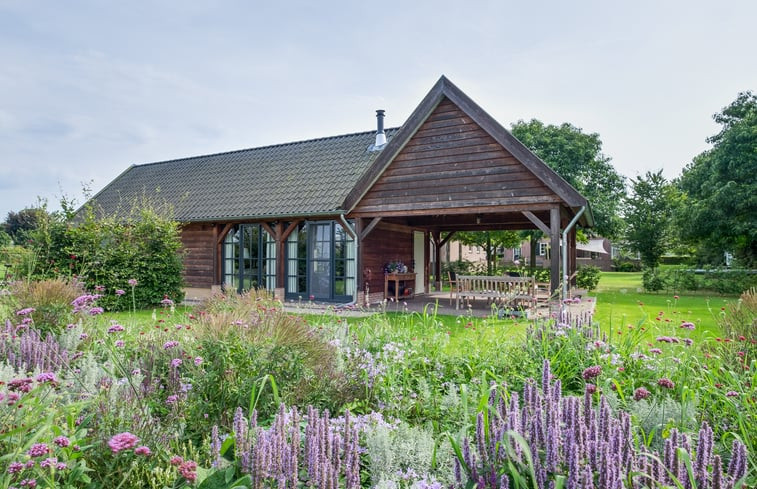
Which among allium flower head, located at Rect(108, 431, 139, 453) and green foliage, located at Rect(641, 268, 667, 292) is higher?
allium flower head, located at Rect(108, 431, 139, 453)

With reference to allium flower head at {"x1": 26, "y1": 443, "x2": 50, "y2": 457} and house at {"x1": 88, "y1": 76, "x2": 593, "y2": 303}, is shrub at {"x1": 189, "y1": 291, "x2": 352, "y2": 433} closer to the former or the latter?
allium flower head at {"x1": 26, "y1": 443, "x2": 50, "y2": 457}

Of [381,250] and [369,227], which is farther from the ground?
[369,227]

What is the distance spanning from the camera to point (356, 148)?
16422 mm

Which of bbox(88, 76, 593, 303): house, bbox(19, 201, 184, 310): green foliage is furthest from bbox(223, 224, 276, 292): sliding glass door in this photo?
bbox(19, 201, 184, 310): green foliage

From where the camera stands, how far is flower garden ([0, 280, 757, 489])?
183cm

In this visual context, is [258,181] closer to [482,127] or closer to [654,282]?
[482,127]

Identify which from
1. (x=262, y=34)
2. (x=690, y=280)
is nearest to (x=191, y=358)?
(x=262, y=34)

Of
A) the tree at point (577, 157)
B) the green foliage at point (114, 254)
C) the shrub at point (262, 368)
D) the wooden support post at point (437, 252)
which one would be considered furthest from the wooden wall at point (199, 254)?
the tree at point (577, 157)

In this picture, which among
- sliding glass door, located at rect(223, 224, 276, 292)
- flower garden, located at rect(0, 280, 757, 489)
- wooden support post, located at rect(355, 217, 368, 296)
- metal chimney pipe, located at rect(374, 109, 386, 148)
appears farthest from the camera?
metal chimney pipe, located at rect(374, 109, 386, 148)

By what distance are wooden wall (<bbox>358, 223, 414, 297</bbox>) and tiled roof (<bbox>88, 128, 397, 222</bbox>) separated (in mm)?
1664

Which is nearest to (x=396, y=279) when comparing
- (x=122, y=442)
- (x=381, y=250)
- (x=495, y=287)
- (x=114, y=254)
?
(x=381, y=250)

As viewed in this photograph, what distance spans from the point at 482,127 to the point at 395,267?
5576mm

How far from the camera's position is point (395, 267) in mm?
14914

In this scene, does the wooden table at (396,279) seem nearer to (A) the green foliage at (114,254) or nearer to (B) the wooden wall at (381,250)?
Result: (B) the wooden wall at (381,250)
